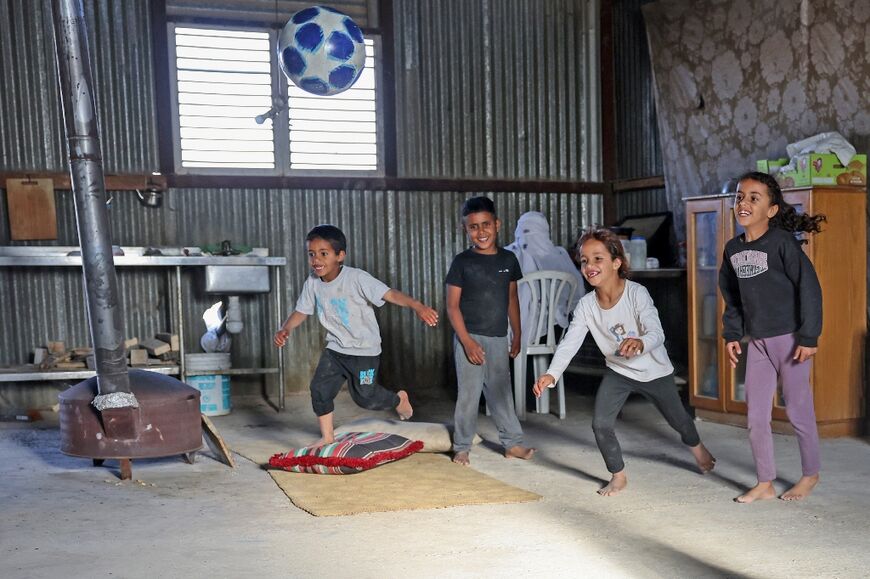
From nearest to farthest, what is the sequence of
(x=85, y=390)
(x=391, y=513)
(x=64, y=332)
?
(x=391, y=513) < (x=85, y=390) < (x=64, y=332)

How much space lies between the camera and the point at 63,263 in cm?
727

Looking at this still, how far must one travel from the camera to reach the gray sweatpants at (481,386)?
5469 mm

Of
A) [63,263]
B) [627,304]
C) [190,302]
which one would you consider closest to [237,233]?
[190,302]

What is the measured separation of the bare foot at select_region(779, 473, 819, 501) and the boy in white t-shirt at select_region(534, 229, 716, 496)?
57cm

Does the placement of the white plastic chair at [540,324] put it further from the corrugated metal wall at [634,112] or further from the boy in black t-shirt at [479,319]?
the corrugated metal wall at [634,112]

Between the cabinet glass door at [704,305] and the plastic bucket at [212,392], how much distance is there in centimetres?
375

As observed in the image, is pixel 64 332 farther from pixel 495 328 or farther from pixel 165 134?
pixel 495 328

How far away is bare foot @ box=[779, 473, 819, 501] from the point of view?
444 cm

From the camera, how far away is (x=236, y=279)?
25.3ft

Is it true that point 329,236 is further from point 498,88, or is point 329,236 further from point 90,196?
point 498,88

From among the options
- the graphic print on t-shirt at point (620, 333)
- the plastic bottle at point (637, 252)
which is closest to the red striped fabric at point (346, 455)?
the graphic print on t-shirt at point (620, 333)

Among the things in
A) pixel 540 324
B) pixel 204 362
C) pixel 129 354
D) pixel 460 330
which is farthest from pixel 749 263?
pixel 129 354

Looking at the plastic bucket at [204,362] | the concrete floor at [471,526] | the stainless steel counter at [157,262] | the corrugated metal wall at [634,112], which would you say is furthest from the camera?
the corrugated metal wall at [634,112]

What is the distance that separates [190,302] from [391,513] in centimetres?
456
